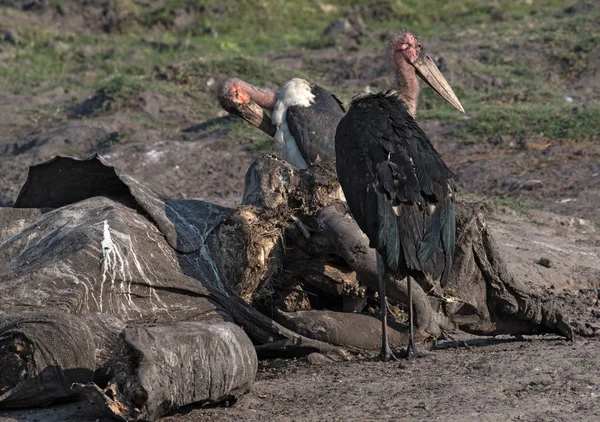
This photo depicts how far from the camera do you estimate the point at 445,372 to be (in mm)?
4727

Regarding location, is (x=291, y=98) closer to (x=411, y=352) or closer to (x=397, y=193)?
A: (x=397, y=193)

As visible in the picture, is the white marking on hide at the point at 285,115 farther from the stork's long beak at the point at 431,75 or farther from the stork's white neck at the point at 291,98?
the stork's long beak at the point at 431,75

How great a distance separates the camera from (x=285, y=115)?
822 centimetres

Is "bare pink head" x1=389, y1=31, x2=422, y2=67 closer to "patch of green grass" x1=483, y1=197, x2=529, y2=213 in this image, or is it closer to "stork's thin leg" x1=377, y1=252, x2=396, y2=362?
"patch of green grass" x1=483, y1=197, x2=529, y2=213

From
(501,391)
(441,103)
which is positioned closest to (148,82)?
(441,103)

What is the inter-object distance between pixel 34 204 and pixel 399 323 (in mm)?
1883

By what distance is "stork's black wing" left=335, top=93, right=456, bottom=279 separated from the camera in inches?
195

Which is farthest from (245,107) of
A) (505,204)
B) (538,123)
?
(538,123)

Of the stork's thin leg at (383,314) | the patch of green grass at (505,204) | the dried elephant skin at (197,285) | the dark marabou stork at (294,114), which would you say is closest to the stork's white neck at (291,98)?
the dark marabou stork at (294,114)

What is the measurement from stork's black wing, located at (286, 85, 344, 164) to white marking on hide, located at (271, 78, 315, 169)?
0.05 metres

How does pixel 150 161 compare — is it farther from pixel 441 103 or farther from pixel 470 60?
pixel 470 60

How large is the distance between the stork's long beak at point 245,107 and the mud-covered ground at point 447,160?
874 mm

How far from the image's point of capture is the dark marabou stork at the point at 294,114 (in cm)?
790

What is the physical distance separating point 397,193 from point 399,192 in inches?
0.4
